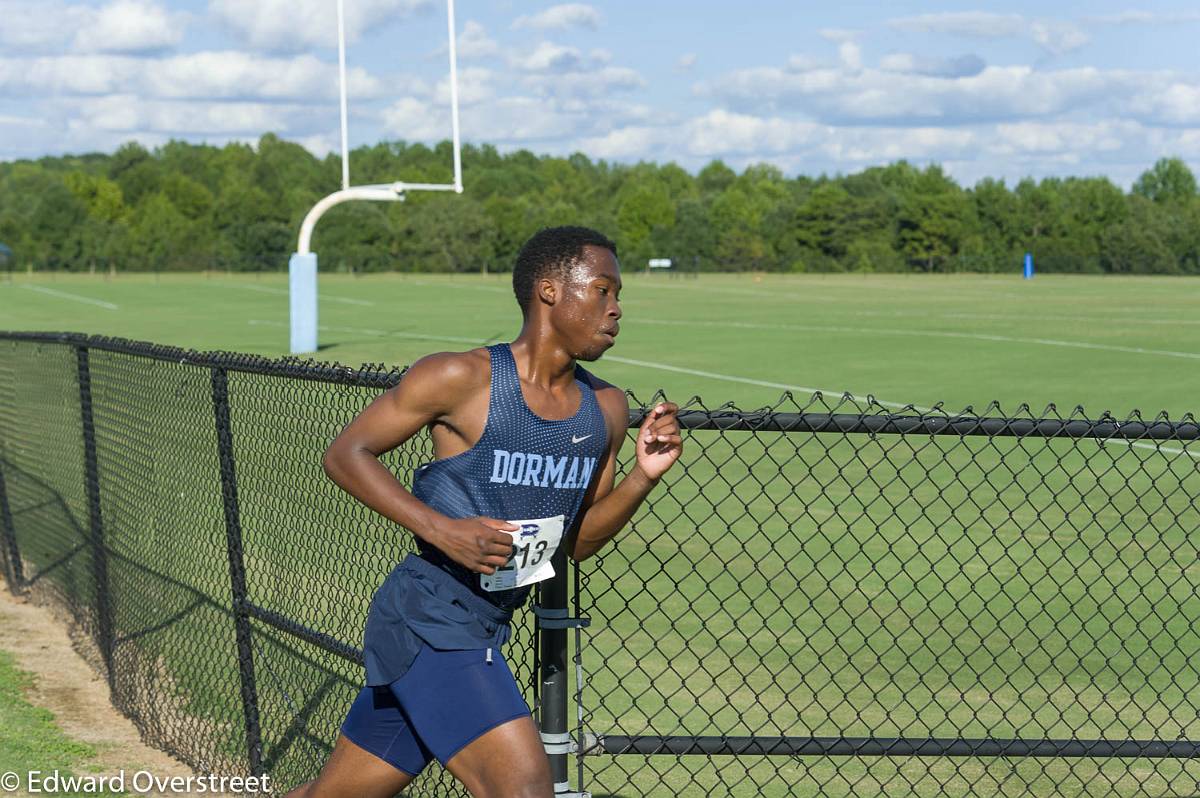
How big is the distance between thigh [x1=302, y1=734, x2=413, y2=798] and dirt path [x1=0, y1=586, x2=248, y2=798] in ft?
7.53

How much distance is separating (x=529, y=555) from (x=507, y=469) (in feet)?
0.80

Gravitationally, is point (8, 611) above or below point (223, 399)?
below

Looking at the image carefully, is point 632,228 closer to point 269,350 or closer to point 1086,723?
point 269,350

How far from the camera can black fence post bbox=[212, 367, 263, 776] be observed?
574cm

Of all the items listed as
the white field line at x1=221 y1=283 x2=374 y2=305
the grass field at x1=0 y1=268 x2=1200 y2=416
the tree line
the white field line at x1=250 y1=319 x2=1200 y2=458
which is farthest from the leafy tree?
the white field line at x1=250 y1=319 x2=1200 y2=458

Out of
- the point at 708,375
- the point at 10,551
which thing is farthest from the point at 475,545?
the point at 708,375

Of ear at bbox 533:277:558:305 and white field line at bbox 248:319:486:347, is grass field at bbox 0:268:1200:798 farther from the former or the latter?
white field line at bbox 248:319:486:347

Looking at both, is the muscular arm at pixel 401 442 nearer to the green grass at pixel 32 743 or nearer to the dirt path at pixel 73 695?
the dirt path at pixel 73 695

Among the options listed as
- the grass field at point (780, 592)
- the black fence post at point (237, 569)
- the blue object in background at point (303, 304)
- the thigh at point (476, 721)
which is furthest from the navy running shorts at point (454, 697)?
the blue object in background at point (303, 304)

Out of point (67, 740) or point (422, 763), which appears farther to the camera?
point (67, 740)

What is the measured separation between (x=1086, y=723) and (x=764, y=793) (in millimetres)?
1665

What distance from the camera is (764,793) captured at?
6.04 metres

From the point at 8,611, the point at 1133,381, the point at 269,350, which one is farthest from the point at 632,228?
the point at 8,611

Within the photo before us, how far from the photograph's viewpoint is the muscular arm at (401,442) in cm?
361
